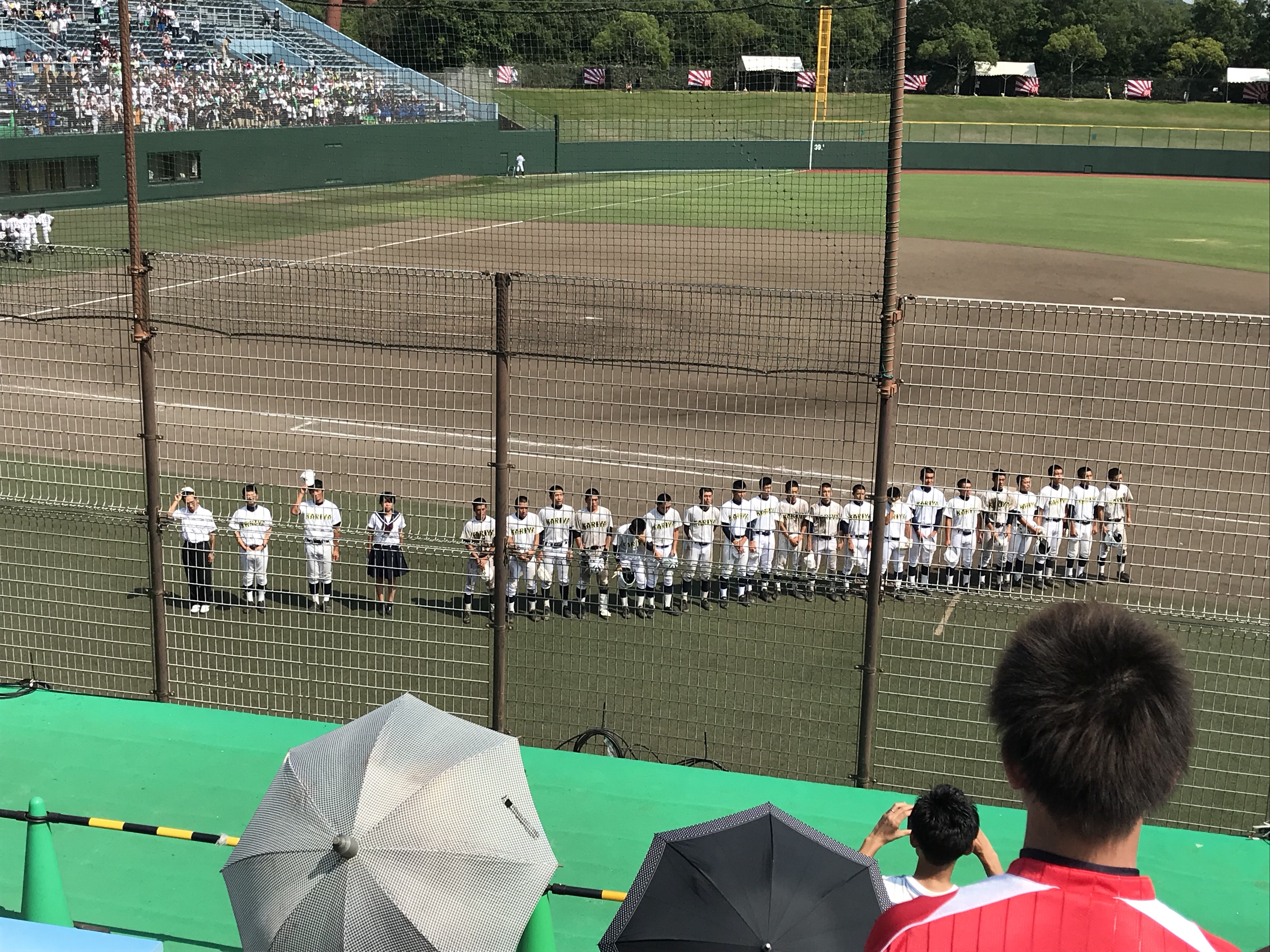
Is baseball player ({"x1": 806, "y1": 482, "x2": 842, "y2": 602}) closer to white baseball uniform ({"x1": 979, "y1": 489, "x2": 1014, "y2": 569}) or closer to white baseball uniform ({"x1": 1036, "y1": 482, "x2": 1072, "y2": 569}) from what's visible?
white baseball uniform ({"x1": 979, "y1": 489, "x2": 1014, "y2": 569})

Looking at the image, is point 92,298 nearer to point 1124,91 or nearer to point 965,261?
point 965,261

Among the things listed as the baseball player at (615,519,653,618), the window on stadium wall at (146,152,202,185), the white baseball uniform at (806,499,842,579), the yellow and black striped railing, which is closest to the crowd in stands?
the window on stadium wall at (146,152,202,185)

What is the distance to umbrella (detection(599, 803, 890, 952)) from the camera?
143 inches

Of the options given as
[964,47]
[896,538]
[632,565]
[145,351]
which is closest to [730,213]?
[964,47]

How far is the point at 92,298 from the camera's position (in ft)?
72.8

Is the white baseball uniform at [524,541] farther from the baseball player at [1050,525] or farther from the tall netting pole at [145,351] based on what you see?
the baseball player at [1050,525]

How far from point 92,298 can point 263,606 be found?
1559cm

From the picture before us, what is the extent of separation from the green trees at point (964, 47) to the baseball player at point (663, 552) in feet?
121

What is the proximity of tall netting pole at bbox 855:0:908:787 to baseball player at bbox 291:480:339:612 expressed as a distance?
378 cm

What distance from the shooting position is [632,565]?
372 inches

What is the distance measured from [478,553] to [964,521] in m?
7.14

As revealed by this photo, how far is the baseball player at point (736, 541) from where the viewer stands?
8594 millimetres

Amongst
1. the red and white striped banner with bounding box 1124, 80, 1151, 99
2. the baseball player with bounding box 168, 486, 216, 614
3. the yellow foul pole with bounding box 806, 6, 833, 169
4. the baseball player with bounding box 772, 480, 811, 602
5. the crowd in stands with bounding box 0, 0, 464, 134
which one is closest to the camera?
the yellow foul pole with bounding box 806, 6, 833, 169

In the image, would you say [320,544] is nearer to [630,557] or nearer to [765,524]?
[630,557]
